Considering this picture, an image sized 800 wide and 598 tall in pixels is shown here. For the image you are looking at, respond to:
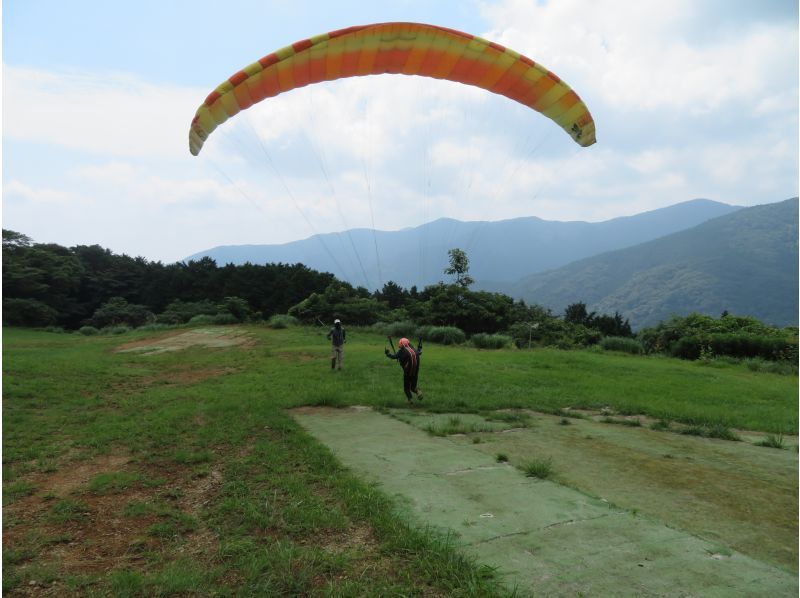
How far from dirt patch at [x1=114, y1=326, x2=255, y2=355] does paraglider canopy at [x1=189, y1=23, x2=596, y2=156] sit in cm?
1615

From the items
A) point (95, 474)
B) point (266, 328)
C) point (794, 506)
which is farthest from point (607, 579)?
point (266, 328)

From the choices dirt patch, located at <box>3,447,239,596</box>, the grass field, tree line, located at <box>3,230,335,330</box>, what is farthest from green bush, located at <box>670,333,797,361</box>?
Result: tree line, located at <box>3,230,335,330</box>

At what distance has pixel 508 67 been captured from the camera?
11695 mm

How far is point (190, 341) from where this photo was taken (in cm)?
2730

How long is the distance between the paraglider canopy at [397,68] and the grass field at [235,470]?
6.71 metres

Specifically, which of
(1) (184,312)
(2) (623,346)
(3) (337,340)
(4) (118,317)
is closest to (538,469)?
(3) (337,340)

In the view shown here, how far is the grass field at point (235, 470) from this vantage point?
4.09 metres

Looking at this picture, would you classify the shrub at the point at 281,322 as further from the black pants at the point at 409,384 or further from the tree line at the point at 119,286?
the black pants at the point at 409,384

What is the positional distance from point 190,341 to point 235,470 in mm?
22588

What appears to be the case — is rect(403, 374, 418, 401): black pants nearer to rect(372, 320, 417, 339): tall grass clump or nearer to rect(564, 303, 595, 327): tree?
rect(372, 320, 417, 339): tall grass clump

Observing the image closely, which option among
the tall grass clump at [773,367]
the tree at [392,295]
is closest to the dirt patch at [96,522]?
the tall grass clump at [773,367]

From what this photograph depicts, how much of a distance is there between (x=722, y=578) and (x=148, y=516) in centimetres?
565

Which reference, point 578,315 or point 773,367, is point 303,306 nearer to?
point 773,367

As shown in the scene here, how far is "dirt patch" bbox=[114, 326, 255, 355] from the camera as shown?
82.3 ft
